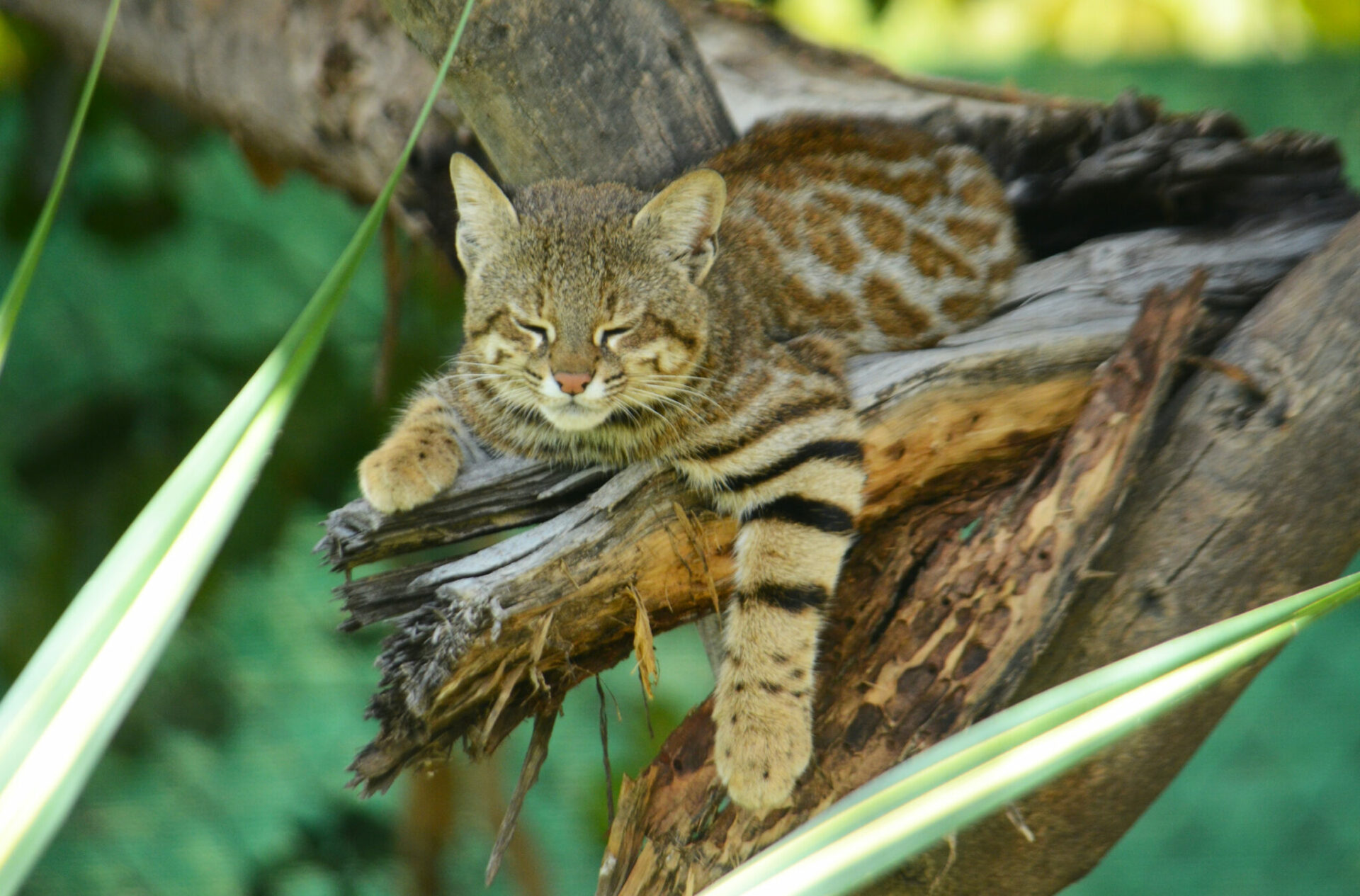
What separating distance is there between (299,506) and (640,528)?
1.42m

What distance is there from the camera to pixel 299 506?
10.2 ft

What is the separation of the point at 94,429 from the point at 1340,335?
305cm

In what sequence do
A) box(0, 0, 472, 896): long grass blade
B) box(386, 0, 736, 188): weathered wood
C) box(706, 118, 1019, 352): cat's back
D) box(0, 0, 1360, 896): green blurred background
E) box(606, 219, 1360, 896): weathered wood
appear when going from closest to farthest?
box(0, 0, 472, 896): long grass blade, box(606, 219, 1360, 896): weathered wood, box(386, 0, 736, 188): weathered wood, box(706, 118, 1019, 352): cat's back, box(0, 0, 1360, 896): green blurred background

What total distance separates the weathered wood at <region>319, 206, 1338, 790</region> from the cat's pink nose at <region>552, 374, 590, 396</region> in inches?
7.0

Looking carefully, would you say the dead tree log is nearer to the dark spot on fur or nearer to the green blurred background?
the dark spot on fur

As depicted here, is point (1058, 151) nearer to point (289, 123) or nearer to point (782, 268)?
point (782, 268)

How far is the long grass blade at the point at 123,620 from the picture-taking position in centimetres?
86

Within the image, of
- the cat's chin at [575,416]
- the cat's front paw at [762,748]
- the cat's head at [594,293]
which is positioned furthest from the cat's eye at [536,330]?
the cat's front paw at [762,748]

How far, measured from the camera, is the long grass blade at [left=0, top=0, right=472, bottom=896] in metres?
0.86

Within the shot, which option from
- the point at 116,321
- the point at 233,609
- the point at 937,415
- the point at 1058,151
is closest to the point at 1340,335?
the point at 937,415

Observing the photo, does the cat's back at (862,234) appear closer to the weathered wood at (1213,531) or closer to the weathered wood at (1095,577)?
the weathered wood at (1095,577)

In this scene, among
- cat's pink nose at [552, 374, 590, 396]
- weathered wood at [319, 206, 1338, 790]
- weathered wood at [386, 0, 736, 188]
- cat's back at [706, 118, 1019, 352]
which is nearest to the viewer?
weathered wood at [319, 206, 1338, 790]

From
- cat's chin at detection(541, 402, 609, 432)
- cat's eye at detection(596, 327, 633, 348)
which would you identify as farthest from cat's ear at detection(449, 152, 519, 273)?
cat's chin at detection(541, 402, 609, 432)

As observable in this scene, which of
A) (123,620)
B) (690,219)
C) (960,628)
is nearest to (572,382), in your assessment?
(690,219)
